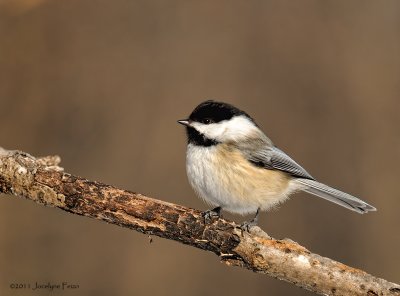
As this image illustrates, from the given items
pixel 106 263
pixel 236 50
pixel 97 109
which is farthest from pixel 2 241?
pixel 236 50

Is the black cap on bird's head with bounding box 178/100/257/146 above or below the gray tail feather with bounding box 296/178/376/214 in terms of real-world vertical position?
above

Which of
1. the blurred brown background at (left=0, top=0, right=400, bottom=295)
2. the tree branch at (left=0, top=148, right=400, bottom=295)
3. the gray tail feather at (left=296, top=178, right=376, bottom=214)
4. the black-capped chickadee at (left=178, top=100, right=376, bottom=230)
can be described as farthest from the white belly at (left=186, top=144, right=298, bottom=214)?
the blurred brown background at (left=0, top=0, right=400, bottom=295)

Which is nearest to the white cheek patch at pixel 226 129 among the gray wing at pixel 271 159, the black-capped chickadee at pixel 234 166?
the black-capped chickadee at pixel 234 166

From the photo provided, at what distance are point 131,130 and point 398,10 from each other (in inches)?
112

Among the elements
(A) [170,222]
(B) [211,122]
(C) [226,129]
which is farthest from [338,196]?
(A) [170,222]

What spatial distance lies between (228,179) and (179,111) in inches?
71.5

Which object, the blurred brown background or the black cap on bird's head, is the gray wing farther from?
the blurred brown background

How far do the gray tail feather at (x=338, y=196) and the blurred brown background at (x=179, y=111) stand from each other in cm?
97

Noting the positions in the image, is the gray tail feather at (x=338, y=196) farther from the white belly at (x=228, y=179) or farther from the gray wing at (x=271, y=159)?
the white belly at (x=228, y=179)

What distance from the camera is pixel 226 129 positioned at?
3.68 meters

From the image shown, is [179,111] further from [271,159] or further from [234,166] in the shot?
[234,166]

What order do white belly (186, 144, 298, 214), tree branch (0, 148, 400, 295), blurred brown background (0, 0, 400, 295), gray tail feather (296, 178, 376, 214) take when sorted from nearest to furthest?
tree branch (0, 148, 400, 295) → white belly (186, 144, 298, 214) → gray tail feather (296, 178, 376, 214) → blurred brown background (0, 0, 400, 295)

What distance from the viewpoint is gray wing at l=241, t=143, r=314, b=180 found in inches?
146

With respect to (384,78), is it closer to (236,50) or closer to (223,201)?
(236,50)
